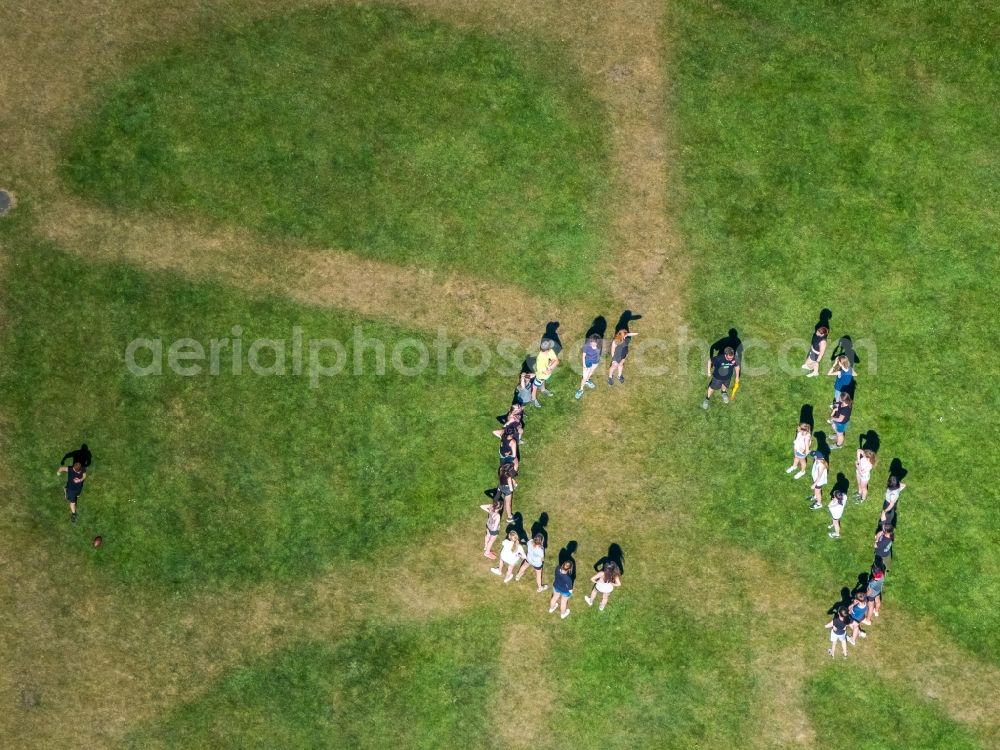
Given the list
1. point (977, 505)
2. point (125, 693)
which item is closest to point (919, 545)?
point (977, 505)

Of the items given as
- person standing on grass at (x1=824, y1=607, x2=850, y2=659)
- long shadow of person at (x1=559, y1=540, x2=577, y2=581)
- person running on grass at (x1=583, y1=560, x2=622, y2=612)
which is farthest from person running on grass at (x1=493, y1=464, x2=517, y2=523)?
person standing on grass at (x1=824, y1=607, x2=850, y2=659)

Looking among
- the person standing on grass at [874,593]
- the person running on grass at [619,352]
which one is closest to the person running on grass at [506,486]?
the person running on grass at [619,352]

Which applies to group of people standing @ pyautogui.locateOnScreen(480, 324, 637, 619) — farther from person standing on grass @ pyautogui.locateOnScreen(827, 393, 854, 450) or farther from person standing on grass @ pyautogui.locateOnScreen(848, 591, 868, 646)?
person standing on grass @ pyautogui.locateOnScreen(848, 591, 868, 646)

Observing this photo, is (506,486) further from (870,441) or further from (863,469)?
(870,441)

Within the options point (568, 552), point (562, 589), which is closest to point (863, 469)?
point (568, 552)

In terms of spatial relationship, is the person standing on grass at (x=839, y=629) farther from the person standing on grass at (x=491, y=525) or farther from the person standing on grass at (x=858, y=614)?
the person standing on grass at (x=491, y=525)

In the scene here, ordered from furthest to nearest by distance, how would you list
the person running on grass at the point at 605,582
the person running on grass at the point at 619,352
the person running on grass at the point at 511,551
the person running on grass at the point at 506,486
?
the person running on grass at the point at 619,352 → the person running on grass at the point at 506,486 → the person running on grass at the point at 511,551 → the person running on grass at the point at 605,582

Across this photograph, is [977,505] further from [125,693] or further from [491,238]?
[125,693]
